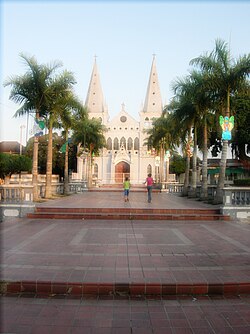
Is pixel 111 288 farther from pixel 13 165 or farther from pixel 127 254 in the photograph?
pixel 13 165

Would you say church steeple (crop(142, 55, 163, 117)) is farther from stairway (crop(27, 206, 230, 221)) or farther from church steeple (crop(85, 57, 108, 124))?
stairway (crop(27, 206, 230, 221))

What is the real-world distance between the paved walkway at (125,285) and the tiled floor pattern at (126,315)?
1cm

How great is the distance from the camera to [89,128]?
1252 inches

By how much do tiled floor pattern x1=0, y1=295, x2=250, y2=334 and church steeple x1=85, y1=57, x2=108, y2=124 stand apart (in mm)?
70363

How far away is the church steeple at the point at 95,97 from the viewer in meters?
72.9

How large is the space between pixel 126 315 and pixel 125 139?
70460 millimetres

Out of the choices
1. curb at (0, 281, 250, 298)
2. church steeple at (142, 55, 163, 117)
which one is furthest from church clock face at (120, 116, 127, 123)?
curb at (0, 281, 250, 298)

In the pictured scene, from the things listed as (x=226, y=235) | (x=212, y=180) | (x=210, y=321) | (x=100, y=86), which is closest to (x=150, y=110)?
(x=100, y=86)

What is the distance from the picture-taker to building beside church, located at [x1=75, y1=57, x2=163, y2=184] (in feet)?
227

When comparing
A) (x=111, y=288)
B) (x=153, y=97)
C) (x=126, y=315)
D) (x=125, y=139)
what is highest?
(x=153, y=97)

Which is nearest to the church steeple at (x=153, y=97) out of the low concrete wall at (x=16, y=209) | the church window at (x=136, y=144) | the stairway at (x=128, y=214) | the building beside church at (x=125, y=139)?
the building beside church at (x=125, y=139)

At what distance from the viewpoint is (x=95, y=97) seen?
73.8 meters

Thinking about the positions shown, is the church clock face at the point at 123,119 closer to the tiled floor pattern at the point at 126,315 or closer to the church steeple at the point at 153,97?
the church steeple at the point at 153,97

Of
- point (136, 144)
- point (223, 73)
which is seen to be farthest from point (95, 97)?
point (223, 73)
